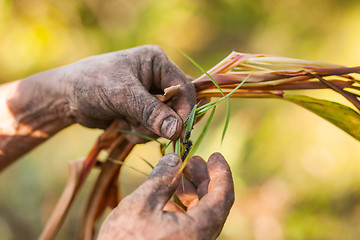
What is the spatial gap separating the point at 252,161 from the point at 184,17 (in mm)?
2121

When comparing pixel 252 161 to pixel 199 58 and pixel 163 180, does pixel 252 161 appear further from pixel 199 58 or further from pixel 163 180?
pixel 163 180

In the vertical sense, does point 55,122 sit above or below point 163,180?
below

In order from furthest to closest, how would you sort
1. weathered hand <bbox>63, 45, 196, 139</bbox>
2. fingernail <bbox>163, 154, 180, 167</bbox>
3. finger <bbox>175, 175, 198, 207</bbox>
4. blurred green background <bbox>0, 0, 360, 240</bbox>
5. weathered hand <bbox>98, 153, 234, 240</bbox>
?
blurred green background <bbox>0, 0, 360, 240</bbox>
weathered hand <bbox>63, 45, 196, 139</bbox>
finger <bbox>175, 175, 198, 207</bbox>
fingernail <bbox>163, 154, 180, 167</bbox>
weathered hand <bbox>98, 153, 234, 240</bbox>

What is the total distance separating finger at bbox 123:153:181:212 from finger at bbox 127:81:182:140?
213 millimetres

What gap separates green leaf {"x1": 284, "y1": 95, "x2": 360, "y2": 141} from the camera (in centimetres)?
112

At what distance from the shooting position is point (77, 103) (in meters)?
1.33

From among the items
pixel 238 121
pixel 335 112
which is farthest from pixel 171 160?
pixel 238 121

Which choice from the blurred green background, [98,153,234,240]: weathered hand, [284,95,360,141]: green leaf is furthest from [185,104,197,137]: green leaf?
the blurred green background

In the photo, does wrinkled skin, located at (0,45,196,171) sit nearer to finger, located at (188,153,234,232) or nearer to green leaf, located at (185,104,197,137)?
green leaf, located at (185,104,197,137)

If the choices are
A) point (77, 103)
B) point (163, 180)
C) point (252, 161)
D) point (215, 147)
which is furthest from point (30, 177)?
point (163, 180)

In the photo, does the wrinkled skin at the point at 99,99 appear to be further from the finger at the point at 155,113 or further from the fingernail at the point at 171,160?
the fingernail at the point at 171,160

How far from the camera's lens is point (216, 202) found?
2.56 feet

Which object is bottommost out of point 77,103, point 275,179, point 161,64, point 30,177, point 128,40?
point 30,177

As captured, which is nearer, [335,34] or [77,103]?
[77,103]
